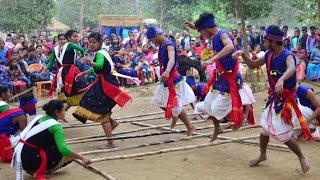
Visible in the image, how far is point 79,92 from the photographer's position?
28.4 feet

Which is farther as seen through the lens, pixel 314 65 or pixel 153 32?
pixel 314 65

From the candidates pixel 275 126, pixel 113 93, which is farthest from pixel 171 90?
pixel 275 126

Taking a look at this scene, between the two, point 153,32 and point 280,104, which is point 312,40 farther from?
point 280,104

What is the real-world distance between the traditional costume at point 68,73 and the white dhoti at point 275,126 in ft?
13.0

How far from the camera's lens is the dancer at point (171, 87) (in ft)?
23.8

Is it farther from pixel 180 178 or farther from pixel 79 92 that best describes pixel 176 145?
pixel 79 92

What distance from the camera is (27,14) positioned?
2228cm

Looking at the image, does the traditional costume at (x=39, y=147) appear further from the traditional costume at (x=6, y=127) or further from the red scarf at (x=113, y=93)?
the red scarf at (x=113, y=93)

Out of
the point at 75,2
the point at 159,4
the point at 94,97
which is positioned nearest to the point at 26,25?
the point at 159,4

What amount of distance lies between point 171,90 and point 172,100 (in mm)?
157

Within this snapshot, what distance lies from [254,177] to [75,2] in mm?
32453

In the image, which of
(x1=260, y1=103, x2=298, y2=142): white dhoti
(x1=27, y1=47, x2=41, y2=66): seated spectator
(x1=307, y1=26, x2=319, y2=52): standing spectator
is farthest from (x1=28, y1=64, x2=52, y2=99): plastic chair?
(x1=260, y1=103, x2=298, y2=142): white dhoti

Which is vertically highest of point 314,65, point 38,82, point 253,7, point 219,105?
point 253,7

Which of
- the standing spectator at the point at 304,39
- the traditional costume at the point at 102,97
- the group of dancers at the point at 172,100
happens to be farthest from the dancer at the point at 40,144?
the standing spectator at the point at 304,39
